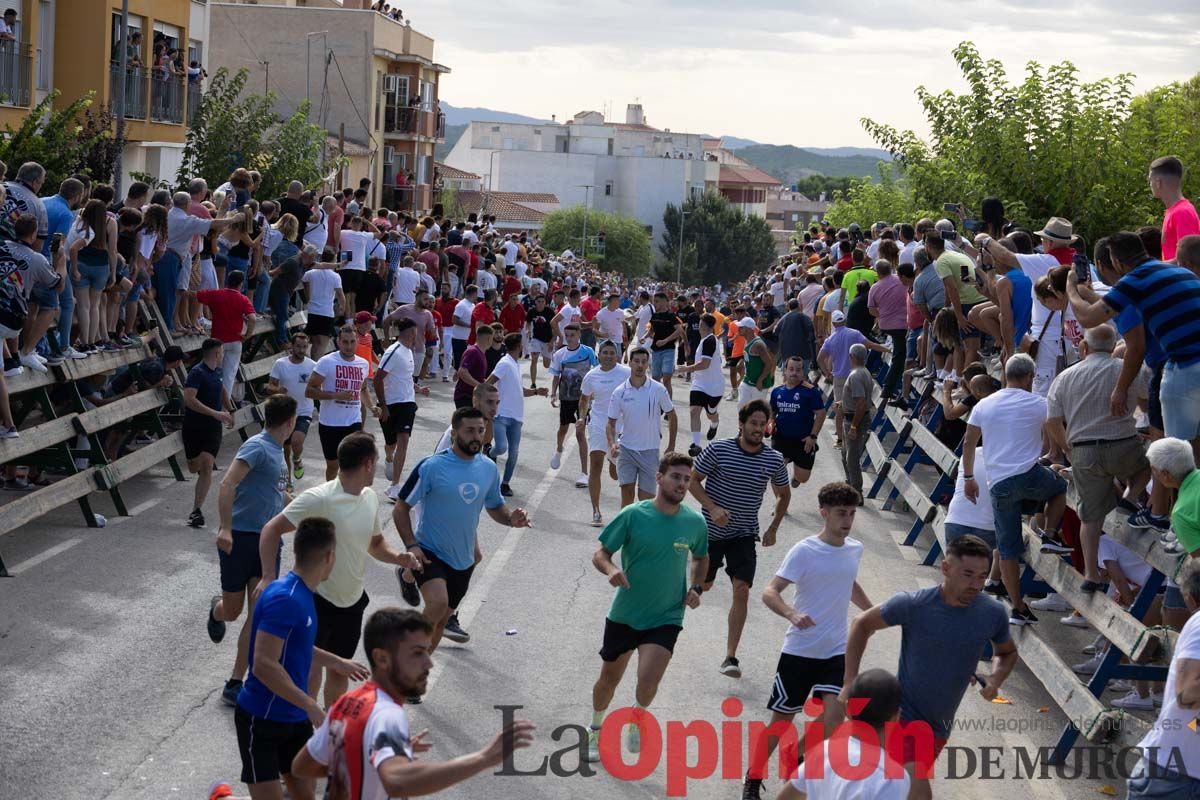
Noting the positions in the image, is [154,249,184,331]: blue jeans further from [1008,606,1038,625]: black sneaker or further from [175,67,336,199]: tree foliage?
[175,67,336,199]: tree foliage

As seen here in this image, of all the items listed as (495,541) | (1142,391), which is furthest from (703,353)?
(1142,391)

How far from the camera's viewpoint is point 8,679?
10000 millimetres

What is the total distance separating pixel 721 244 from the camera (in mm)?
132500

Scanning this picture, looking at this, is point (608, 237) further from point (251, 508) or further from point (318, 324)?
point (251, 508)

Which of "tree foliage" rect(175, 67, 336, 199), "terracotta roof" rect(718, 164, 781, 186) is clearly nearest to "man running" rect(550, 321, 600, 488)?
"tree foliage" rect(175, 67, 336, 199)

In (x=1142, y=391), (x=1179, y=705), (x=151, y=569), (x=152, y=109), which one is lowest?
(x=151, y=569)

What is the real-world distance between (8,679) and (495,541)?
578 cm

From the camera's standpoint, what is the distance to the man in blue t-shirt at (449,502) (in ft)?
32.5

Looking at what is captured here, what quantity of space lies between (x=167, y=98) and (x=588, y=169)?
359 ft

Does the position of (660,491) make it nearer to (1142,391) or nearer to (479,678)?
(479,678)

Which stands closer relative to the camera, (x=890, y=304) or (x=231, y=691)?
(x=231, y=691)

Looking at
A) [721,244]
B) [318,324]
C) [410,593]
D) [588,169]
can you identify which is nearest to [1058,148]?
[318,324]

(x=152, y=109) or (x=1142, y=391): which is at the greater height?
(x=152, y=109)

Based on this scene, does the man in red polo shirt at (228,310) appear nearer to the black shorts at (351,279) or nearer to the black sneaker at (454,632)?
the black shorts at (351,279)
